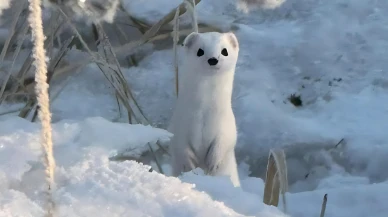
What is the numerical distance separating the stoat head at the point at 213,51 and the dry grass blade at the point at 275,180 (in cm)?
30

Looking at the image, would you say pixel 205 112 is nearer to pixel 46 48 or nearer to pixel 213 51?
Answer: pixel 213 51

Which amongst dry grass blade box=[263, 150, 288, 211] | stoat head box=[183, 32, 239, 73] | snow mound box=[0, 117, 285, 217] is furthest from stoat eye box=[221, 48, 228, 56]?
snow mound box=[0, 117, 285, 217]

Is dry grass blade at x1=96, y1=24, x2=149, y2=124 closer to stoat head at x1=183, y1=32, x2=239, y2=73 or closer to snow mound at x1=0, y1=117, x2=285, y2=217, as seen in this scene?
stoat head at x1=183, y1=32, x2=239, y2=73

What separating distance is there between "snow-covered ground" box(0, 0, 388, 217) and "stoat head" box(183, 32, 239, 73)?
0.83ft

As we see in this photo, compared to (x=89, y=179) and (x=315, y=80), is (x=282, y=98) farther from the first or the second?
(x=89, y=179)

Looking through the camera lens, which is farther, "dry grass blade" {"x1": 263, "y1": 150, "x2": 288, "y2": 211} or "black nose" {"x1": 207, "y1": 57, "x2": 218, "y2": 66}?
"black nose" {"x1": 207, "y1": 57, "x2": 218, "y2": 66}

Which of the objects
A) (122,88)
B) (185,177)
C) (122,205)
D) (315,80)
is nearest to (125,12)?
(122,88)

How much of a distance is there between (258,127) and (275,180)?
2.06ft

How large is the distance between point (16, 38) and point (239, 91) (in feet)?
1.98

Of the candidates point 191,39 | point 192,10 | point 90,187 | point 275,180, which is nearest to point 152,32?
point 192,10

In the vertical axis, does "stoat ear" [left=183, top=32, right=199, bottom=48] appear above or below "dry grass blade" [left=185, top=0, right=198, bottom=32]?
below

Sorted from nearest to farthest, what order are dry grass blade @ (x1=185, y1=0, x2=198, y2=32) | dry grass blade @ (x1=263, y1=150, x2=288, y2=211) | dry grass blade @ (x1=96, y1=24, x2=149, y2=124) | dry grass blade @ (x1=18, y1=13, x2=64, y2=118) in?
dry grass blade @ (x1=263, y1=150, x2=288, y2=211)
dry grass blade @ (x1=18, y1=13, x2=64, y2=118)
dry grass blade @ (x1=96, y1=24, x2=149, y2=124)
dry grass blade @ (x1=185, y1=0, x2=198, y2=32)

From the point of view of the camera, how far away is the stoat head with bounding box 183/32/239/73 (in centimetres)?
117

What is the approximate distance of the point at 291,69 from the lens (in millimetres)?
1729
